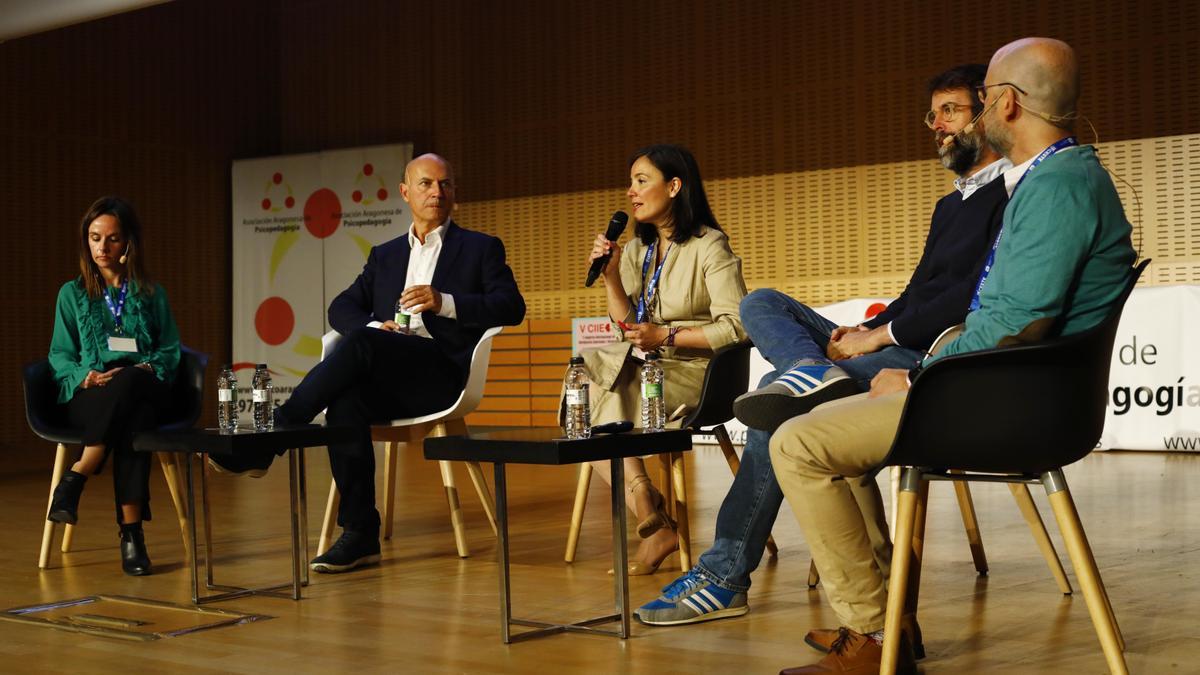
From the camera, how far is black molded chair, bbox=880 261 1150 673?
78.6 inches

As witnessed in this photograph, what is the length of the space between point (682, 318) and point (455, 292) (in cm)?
90

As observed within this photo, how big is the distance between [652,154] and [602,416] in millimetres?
784

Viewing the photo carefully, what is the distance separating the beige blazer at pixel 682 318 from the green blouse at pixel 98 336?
147 cm

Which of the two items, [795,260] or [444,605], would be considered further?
[795,260]

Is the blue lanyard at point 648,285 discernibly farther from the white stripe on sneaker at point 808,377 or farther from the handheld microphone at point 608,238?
the white stripe on sneaker at point 808,377

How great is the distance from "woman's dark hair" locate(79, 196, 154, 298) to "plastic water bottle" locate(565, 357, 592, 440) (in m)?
1.87

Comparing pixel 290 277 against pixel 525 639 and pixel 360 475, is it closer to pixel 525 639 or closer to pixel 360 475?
pixel 360 475

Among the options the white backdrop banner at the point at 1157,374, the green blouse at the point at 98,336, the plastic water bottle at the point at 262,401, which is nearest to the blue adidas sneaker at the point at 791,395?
the plastic water bottle at the point at 262,401

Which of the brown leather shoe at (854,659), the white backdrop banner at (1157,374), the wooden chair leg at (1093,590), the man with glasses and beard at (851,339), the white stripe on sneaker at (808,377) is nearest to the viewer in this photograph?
the wooden chair leg at (1093,590)

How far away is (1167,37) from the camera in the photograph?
7566 mm

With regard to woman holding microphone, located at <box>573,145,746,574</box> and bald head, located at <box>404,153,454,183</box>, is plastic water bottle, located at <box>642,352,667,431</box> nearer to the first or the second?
woman holding microphone, located at <box>573,145,746,574</box>

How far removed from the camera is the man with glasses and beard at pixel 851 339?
9.04 feet

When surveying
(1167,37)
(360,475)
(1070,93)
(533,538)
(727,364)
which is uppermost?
(1167,37)

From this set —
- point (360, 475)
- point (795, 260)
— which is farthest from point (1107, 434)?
point (360, 475)
